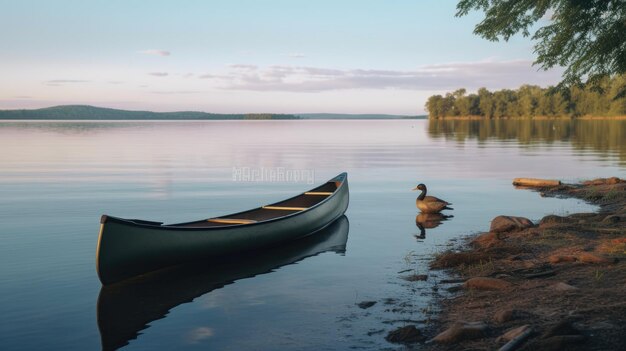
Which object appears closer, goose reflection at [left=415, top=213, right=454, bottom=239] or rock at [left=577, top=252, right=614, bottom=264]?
rock at [left=577, top=252, right=614, bottom=264]

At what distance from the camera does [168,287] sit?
1322 centimetres

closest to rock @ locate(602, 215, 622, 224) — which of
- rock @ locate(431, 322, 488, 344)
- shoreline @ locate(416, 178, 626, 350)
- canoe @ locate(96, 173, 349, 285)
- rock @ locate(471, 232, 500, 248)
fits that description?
shoreline @ locate(416, 178, 626, 350)

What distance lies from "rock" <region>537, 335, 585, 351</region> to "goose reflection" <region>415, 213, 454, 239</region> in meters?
11.1

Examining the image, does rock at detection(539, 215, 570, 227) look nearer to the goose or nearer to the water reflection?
the goose

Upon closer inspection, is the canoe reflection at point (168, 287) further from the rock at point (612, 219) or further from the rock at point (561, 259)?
the rock at point (612, 219)

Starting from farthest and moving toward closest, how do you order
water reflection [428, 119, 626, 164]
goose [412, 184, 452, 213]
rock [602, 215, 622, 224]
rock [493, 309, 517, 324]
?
1. water reflection [428, 119, 626, 164]
2. goose [412, 184, 452, 213]
3. rock [602, 215, 622, 224]
4. rock [493, 309, 517, 324]

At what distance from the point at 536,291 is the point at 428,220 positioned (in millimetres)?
11082

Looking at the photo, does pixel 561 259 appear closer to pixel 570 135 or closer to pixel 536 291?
pixel 536 291

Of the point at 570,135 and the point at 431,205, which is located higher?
the point at 570,135

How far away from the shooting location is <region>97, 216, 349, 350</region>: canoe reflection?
428 inches

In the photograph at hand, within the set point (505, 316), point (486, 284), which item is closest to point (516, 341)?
point (505, 316)

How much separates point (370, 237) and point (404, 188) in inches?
493

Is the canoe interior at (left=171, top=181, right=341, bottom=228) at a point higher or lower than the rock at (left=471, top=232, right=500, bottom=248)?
higher

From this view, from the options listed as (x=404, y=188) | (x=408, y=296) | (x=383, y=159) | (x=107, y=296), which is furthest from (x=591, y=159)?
(x=107, y=296)
